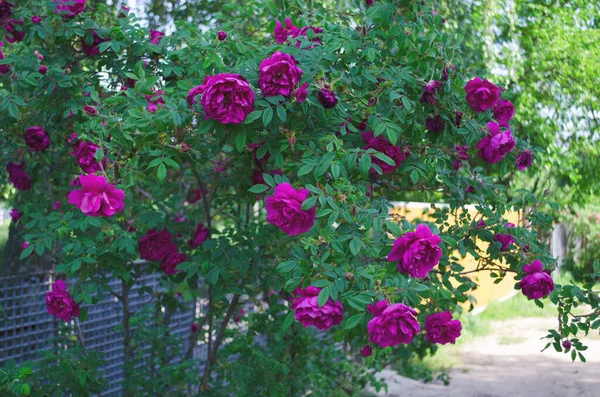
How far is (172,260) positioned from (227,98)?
1.33m

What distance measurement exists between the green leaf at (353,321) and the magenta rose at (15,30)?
2.34 meters

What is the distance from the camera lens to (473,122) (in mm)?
2889

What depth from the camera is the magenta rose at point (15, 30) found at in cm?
347

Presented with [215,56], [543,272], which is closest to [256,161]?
[215,56]

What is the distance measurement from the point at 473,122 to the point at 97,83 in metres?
1.79

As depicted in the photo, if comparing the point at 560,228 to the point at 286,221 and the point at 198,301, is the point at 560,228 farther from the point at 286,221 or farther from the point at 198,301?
the point at 286,221

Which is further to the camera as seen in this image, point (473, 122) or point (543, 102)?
point (543, 102)

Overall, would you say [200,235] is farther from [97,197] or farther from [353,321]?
[353,321]

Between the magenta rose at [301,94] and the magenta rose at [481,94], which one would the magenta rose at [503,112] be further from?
the magenta rose at [301,94]

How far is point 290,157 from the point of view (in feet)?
9.93

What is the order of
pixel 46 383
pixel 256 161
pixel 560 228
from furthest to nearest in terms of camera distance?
pixel 560 228 < pixel 46 383 < pixel 256 161

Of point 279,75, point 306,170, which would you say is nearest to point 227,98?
point 279,75

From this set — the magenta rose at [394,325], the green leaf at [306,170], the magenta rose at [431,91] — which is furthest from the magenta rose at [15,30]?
the magenta rose at [394,325]

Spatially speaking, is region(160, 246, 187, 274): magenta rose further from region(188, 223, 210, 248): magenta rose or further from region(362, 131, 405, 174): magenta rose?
region(362, 131, 405, 174): magenta rose
